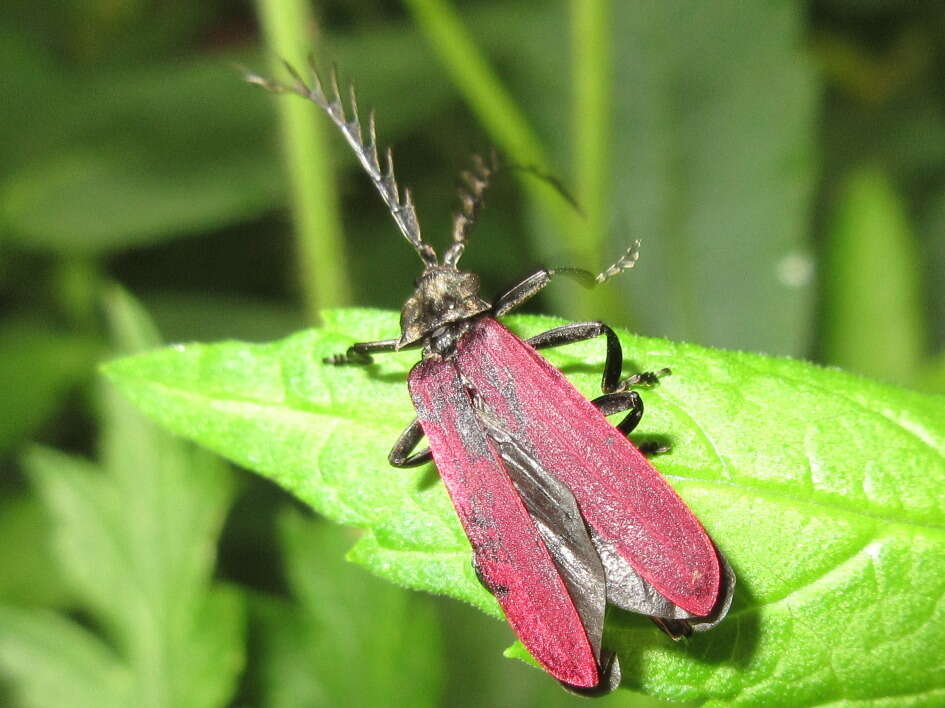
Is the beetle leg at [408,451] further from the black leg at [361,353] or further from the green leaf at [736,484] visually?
the black leg at [361,353]

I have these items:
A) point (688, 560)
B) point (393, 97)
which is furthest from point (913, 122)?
point (688, 560)

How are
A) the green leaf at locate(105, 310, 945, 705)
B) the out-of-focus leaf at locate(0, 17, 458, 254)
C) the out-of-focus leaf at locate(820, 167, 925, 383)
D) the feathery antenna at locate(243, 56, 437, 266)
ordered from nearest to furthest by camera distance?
the green leaf at locate(105, 310, 945, 705), the feathery antenna at locate(243, 56, 437, 266), the out-of-focus leaf at locate(820, 167, 925, 383), the out-of-focus leaf at locate(0, 17, 458, 254)

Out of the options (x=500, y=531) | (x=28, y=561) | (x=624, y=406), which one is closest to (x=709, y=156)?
(x=624, y=406)

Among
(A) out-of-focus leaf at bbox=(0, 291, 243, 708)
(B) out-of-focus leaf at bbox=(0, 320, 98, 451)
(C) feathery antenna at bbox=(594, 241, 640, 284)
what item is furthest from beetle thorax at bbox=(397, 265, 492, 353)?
(B) out-of-focus leaf at bbox=(0, 320, 98, 451)

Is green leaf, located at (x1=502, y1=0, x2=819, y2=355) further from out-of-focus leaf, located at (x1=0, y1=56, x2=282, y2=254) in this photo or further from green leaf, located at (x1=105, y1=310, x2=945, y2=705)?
green leaf, located at (x1=105, y1=310, x2=945, y2=705)

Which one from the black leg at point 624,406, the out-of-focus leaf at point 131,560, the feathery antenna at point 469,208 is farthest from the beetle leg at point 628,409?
the out-of-focus leaf at point 131,560

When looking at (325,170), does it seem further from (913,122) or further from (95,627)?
(913,122)

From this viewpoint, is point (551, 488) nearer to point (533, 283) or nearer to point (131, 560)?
point (533, 283)

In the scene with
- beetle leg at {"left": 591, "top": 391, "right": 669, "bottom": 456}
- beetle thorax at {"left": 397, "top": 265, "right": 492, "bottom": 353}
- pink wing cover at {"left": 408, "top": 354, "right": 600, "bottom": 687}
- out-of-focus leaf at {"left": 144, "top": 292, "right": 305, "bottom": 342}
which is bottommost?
pink wing cover at {"left": 408, "top": 354, "right": 600, "bottom": 687}
